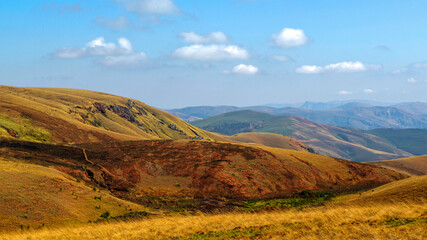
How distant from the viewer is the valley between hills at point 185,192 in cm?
2094

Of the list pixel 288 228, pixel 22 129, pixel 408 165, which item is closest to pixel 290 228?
pixel 288 228

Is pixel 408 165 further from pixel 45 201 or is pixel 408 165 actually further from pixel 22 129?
pixel 22 129

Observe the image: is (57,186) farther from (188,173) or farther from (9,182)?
(188,173)

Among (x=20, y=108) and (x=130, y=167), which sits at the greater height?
(x=20, y=108)

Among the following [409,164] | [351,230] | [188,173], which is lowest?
[409,164]

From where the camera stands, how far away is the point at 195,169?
185 feet

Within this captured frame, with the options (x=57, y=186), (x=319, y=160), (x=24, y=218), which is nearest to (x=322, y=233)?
(x=24, y=218)

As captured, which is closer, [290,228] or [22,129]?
[290,228]

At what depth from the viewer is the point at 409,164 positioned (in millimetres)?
114375

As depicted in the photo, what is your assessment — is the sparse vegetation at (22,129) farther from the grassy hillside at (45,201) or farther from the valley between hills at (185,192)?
the grassy hillside at (45,201)

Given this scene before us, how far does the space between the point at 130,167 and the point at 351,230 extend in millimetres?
42642

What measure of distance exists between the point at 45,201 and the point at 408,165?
11522 cm

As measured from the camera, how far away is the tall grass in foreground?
16578 millimetres

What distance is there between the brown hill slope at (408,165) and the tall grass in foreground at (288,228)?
9396 cm
